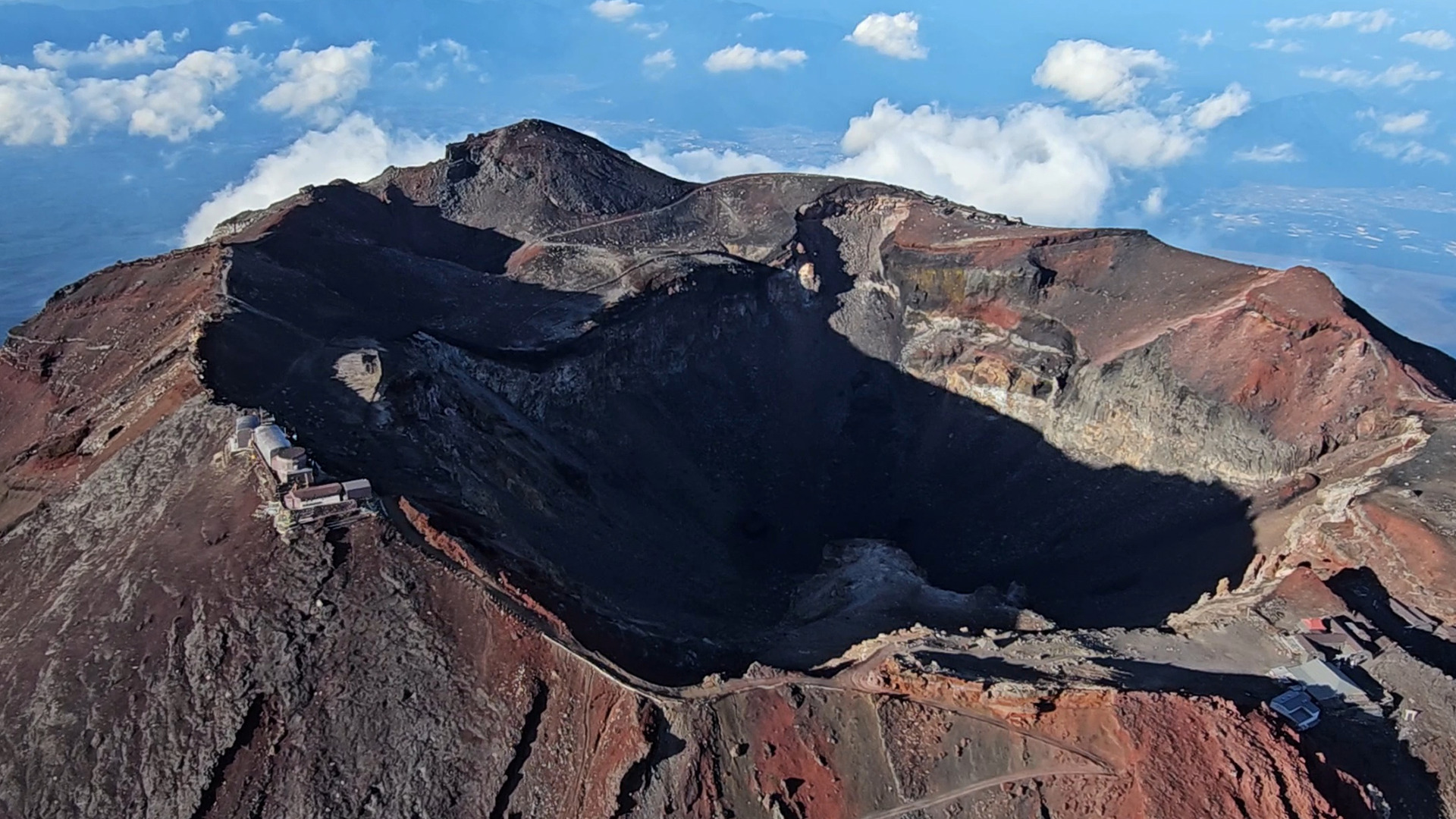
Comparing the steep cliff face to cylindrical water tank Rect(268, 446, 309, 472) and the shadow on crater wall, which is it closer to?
the shadow on crater wall

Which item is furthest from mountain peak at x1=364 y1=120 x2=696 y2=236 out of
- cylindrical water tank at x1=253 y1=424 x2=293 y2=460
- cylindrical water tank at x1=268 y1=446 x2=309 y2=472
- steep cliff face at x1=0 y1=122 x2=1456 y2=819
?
cylindrical water tank at x1=268 y1=446 x2=309 y2=472

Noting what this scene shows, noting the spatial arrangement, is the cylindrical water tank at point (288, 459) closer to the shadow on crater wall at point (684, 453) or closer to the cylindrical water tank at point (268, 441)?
the cylindrical water tank at point (268, 441)

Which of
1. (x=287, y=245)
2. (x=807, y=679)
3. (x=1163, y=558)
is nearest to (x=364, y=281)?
(x=287, y=245)

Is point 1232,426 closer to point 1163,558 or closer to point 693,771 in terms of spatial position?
point 1163,558

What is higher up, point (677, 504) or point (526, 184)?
point (526, 184)

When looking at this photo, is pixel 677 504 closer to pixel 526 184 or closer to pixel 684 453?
pixel 684 453

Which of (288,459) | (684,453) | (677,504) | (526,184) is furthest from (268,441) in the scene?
(526,184)
